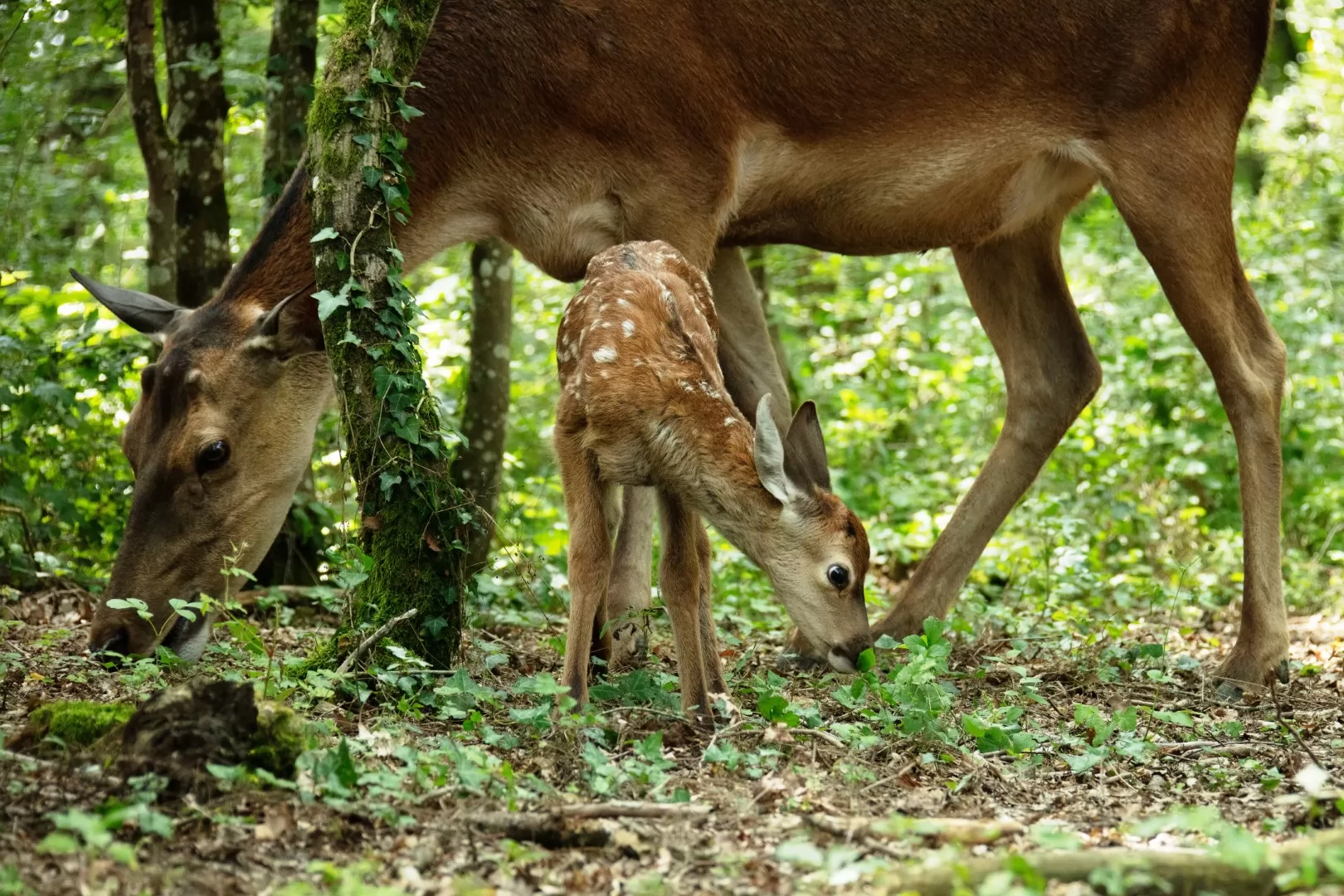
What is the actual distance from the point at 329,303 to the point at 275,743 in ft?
5.90

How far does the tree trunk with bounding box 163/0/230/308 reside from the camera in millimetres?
7637

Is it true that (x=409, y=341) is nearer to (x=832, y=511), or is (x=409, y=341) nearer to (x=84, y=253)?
(x=832, y=511)

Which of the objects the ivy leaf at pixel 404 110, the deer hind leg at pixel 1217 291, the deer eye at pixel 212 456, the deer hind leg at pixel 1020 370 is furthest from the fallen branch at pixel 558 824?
the deer hind leg at pixel 1217 291

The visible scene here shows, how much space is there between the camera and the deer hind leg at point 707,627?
18.0ft

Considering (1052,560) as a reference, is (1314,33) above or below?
above

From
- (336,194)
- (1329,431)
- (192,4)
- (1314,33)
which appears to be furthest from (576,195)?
(1314,33)

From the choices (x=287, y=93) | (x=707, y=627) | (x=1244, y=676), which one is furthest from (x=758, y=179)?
(x=1244, y=676)

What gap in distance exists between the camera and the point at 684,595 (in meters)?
5.23

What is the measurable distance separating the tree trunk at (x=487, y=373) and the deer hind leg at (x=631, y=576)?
194 cm

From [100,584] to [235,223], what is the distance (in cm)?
392

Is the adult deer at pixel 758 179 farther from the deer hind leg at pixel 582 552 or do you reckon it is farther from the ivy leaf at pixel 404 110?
the deer hind leg at pixel 582 552

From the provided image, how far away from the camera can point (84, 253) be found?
37.2 feet

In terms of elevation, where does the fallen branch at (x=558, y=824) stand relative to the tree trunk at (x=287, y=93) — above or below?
below

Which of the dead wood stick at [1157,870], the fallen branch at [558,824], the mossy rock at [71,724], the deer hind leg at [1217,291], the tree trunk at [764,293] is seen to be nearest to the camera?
the dead wood stick at [1157,870]
